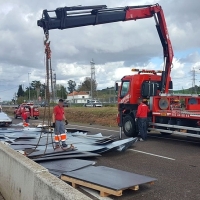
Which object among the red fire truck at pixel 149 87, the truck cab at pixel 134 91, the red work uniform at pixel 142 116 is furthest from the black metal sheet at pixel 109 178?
the truck cab at pixel 134 91

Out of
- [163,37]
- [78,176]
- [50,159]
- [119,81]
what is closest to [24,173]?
[78,176]

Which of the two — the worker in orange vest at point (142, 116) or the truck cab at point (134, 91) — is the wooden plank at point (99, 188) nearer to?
the worker in orange vest at point (142, 116)

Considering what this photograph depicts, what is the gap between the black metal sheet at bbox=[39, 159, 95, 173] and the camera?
24.8 feet

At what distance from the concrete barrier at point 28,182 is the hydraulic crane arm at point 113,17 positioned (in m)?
6.76

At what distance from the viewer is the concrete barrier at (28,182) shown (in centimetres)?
392

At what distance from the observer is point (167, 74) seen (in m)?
15.5

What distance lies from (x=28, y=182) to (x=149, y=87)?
10.4 m

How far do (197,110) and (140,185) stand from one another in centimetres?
727

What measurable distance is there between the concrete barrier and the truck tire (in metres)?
8.34

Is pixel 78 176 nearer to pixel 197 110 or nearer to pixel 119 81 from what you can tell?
pixel 197 110

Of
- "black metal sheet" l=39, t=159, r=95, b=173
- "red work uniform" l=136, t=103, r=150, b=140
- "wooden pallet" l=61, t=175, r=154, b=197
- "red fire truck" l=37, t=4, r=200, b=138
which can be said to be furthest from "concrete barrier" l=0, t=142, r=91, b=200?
"red work uniform" l=136, t=103, r=150, b=140

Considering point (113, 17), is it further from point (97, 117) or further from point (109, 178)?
point (97, 117)

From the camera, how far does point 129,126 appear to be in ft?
48.6

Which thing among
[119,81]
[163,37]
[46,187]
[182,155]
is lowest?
[182,155]
